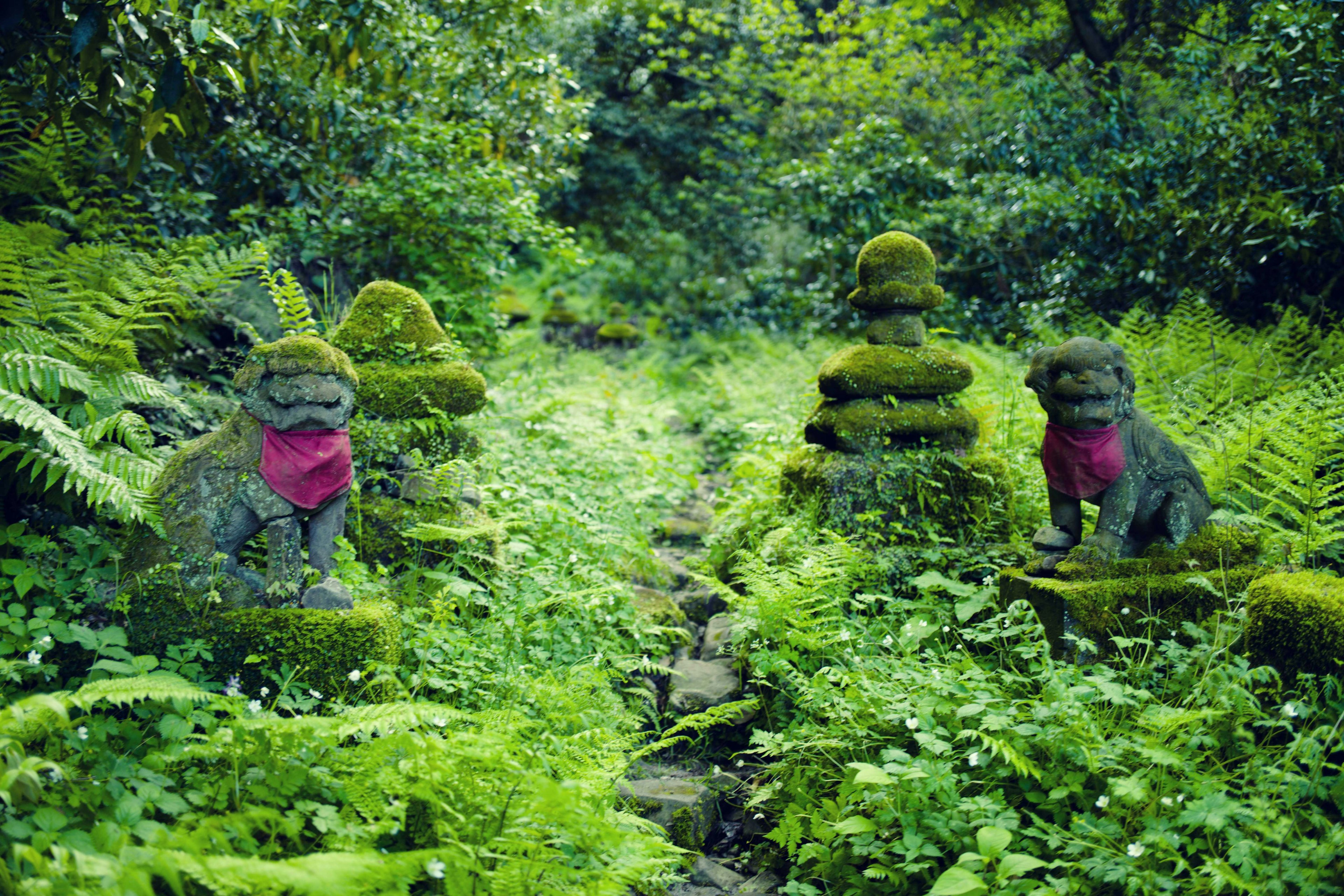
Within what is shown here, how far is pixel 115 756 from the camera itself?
2.66m

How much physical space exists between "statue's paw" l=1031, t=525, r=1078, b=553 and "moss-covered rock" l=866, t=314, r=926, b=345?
6.54ft

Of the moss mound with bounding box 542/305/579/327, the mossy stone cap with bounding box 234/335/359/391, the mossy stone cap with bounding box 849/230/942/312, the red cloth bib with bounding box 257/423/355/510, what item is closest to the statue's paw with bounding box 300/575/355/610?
the red cloth bib with bounding box 257/423/355/510

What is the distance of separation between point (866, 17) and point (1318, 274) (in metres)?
8.55

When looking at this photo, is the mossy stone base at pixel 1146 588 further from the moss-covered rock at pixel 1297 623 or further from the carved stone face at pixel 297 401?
the carved stone face at pixel 297 401

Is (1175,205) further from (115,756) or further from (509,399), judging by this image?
(115,756)

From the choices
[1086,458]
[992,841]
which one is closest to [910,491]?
[1086,458]

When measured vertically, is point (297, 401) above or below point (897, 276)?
below

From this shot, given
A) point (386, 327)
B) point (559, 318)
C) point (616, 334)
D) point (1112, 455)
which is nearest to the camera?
→ point (1112, 455)

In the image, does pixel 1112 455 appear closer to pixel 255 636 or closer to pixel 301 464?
pixel 301 464

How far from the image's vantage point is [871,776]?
302 centimetres

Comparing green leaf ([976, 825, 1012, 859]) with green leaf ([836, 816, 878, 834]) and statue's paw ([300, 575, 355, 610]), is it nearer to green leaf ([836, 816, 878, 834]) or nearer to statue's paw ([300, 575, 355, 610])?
green leaf ([836, 816, 878, 834])

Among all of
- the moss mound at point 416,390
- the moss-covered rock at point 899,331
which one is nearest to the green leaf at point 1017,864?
the moss mound at point 416,390

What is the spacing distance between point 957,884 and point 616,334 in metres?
14.1

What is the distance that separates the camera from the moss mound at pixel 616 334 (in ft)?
52.6
